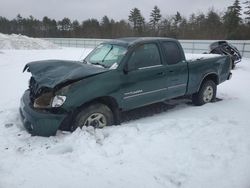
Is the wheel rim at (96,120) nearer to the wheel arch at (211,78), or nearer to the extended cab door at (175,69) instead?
the extended cab door at (175,69)

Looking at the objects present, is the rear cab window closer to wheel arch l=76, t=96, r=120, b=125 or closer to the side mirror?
the side mirror

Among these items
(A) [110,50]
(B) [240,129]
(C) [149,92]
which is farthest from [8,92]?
(B) [240,129]

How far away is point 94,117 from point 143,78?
1254 millimetres

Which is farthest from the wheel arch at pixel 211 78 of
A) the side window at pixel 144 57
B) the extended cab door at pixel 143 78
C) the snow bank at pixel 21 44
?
the snow bank at pixel 21 44

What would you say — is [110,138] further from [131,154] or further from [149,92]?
[149,92]

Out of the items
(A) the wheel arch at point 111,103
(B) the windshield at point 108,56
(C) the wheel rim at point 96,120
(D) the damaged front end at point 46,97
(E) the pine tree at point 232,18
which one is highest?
(E) the pine tree at point 232,18

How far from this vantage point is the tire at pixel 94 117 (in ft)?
14.5

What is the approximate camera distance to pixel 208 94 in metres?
6.84

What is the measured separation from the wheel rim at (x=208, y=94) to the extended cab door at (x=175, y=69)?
886mm

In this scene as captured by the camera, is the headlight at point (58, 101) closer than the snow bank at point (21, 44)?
Yes

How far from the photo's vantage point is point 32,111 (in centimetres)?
429

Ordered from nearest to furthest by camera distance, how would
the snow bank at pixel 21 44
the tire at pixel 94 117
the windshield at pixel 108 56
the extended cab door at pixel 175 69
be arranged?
the tire at pixel 94 117 < the windshield at pixel 108 56 < the extended cab door at pixel 175 69 < the snow bank at pixel 21 44

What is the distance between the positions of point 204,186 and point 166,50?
3220mm

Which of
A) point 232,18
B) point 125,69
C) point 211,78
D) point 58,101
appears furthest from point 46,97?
point 232,18
